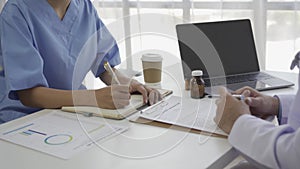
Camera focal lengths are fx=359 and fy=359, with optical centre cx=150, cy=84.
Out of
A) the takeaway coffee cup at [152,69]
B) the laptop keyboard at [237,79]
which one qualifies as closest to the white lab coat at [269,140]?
the laptop keyboard at [237,79]

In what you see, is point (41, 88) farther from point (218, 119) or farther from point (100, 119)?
point (218, 119)

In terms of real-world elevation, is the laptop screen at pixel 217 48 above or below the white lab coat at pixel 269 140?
above

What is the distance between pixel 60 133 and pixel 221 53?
2.32ft

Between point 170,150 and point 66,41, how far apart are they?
Result: 69 centimetres

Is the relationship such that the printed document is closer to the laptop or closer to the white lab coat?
the white lab coat

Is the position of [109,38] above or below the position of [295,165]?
above

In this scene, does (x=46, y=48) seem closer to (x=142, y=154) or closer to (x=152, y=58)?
(x=152, y=58)

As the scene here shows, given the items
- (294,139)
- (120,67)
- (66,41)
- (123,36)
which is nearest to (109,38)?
(120,67)

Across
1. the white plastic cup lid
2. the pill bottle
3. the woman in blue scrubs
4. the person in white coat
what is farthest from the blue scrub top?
the person in white coat

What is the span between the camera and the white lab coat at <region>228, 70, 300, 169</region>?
622 millimetres

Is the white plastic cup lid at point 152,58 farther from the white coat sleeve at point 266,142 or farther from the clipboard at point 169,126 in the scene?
the white coat sleeve at point 266,142

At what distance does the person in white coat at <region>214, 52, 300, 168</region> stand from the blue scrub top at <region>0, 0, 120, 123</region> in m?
0.59

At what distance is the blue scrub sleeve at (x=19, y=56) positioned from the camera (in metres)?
1.08

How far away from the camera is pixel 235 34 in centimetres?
136
